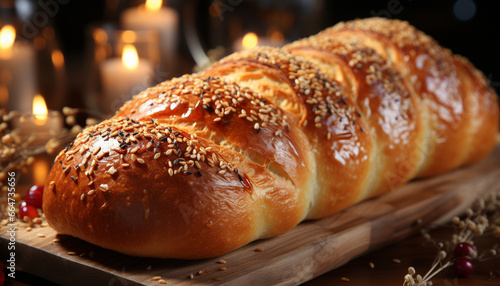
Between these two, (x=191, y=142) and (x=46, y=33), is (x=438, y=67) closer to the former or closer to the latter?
(x=191, y=142)

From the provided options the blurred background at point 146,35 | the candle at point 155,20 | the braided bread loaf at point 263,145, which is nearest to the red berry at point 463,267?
the braided bread loaf at point 263,145

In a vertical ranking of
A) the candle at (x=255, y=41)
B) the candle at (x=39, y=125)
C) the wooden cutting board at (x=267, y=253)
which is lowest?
the wooden cutting board at (x=267, y=253)

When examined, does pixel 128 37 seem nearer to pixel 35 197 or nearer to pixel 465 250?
pixel 35 197

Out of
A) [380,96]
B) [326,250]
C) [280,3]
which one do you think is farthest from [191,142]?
[280,3]

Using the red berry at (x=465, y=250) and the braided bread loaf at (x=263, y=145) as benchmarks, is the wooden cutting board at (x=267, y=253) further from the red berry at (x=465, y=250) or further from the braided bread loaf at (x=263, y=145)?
the red berry at (x=465, y=250)

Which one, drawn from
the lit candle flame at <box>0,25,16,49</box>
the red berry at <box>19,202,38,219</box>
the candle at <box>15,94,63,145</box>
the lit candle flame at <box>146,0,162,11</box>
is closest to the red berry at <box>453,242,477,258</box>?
the red berry at <box>19,202,38,219</box>

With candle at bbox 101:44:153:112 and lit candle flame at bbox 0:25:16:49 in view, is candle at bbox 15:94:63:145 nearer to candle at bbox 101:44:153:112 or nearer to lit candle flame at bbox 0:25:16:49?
candle at bbox 101:44:153:112

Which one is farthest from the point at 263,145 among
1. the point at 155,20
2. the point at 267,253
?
the point at 155,20
